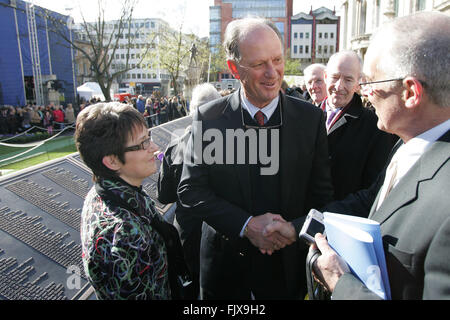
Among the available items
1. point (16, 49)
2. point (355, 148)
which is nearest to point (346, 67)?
point (355, 148)

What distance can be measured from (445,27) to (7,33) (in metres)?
34.4

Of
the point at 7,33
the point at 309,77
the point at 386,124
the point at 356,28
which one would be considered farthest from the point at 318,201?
the point at 356,28

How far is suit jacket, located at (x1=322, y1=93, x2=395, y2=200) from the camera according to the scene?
2650 mm

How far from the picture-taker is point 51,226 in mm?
2660

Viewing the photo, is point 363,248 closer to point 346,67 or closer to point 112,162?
point 112,162

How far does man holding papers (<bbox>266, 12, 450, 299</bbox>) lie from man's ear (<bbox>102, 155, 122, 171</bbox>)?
1187 millimetres

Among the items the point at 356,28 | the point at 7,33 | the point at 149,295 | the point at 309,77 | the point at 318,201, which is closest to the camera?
the point at 149,295

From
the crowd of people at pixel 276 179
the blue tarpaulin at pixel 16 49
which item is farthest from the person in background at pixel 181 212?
the blue tarpaulin at pixel 16 49

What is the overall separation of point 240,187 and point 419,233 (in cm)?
114

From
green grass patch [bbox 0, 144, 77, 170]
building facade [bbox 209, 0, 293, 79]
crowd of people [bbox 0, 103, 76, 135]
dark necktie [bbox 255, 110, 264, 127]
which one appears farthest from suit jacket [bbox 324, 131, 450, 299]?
building facade [bbox 209, 0, 293, 79]

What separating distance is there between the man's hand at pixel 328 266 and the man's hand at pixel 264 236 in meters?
0.49

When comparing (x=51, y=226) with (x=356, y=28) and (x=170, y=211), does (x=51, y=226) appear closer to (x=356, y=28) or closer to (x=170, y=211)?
(x=170, y=211)

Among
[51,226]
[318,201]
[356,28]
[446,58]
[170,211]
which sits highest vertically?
[356,28]

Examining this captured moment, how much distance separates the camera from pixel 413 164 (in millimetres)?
1359
